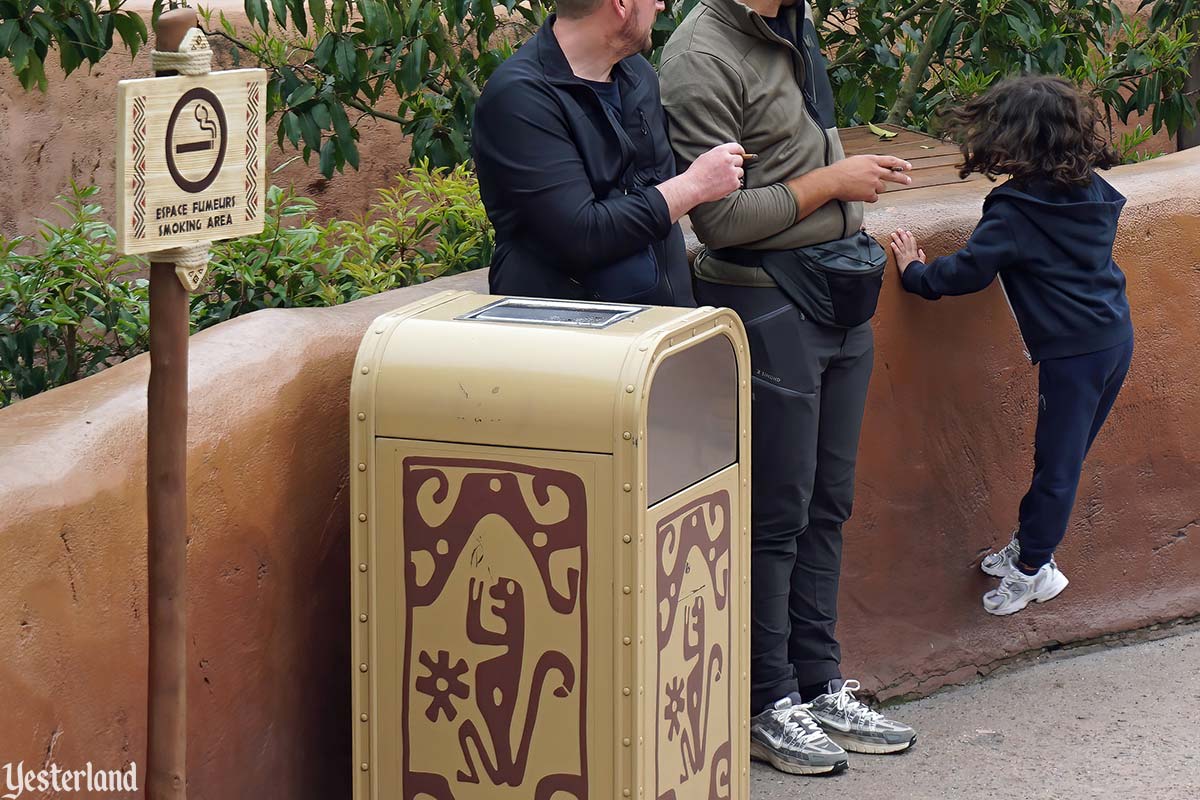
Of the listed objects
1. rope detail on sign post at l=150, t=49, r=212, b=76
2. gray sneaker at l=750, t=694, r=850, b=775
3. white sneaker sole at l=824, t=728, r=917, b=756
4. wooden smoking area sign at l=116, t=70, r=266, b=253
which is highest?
rope detail on sign post at l=150, t=49, r=212, b=76

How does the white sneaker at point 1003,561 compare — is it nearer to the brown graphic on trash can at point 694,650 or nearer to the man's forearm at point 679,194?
the brown graphic on trash can at point 694,650

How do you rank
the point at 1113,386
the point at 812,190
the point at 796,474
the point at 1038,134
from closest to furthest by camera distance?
the point at 812,190 → the point at 796,474 → the point at 1038,134 → the point at 1113,386

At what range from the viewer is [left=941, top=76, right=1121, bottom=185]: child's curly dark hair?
375 cm

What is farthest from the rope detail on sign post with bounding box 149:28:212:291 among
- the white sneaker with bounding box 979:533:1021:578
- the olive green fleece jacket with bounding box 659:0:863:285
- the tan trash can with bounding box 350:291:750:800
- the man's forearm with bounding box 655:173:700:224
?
the white sneaker with bounding box 979:533:1021:578

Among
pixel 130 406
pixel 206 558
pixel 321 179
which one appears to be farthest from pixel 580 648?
pixel 321 179

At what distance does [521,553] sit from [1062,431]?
178 cm

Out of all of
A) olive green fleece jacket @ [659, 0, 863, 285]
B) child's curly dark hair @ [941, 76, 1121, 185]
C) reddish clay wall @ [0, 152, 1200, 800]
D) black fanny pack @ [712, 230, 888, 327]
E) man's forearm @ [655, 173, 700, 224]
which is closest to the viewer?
reddish clay wall @ [0, 152, 1200, 800]

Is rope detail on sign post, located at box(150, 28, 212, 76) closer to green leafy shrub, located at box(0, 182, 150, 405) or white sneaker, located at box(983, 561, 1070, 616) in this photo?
green leafy shrub, located at box(0, 182, 150, 405)

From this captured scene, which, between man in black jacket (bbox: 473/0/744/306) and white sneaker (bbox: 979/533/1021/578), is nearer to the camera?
man in black jacket (bbox: 473/0/744/306)

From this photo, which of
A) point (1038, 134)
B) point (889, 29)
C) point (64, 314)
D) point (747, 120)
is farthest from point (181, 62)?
point (889, 29)

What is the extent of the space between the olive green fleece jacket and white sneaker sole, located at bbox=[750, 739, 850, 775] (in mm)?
1043

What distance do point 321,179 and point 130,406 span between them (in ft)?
16.3

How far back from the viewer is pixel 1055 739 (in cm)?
393

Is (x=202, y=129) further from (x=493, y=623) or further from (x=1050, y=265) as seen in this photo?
(x=1050, y=265)
